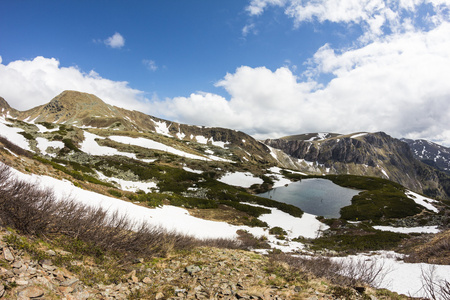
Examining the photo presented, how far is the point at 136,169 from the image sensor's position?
5009 centimetres

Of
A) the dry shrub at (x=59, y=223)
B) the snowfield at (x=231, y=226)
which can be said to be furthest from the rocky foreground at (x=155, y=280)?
the snowfield at (x=231, y=226)

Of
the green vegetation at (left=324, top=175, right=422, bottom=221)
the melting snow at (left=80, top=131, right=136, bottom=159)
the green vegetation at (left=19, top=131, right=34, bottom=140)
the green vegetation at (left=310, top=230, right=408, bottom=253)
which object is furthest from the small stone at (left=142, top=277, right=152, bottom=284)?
the green vegetation at (left=19, top=131, right=34, bottom=140)

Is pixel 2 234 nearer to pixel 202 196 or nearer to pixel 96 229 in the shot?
pixel 96 229

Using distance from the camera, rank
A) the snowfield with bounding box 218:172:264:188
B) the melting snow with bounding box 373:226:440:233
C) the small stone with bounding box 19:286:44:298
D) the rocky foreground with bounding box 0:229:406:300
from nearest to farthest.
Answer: the small stone with bounding box 19:286:44:298
the rocky foreground with bounding box 0:229:406:300
the melting snow with bounding box 373:226:440:233
the snowfield with bounding box 218:172:264:188

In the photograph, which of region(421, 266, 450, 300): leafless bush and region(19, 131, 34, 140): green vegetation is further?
region(19, 131, 34, 140): green vegetation

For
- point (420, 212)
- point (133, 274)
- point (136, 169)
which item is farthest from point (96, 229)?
point (420, 212)

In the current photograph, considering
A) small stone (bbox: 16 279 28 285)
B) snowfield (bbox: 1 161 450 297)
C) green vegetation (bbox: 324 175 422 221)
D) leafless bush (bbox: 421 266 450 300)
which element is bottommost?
snowfield (bbox: 1 161 450 297)

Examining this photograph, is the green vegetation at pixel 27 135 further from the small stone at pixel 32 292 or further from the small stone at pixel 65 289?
the small stone at pixel 32 292

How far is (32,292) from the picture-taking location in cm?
346

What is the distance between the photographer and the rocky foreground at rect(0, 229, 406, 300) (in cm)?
382

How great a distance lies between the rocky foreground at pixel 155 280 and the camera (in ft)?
12.5

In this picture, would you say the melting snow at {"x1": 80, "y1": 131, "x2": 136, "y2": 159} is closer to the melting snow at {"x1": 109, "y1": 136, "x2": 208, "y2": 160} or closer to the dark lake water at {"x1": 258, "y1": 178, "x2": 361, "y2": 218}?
the melting snow at {"x1": 109, "y1": 136, "x2": 208, "y2": 160}

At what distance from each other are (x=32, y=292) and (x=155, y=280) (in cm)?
336

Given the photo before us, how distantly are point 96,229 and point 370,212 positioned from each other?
61056 mm
